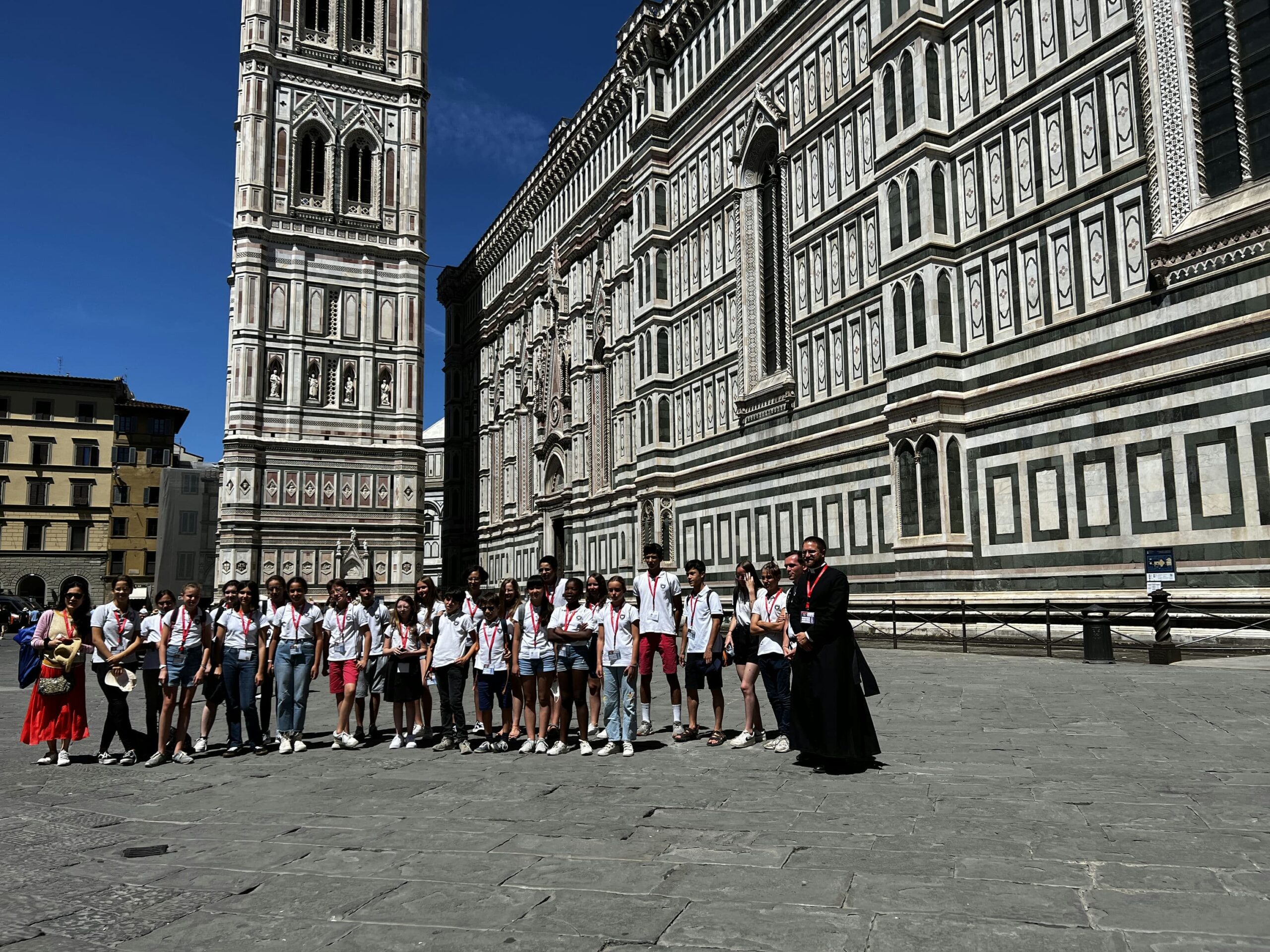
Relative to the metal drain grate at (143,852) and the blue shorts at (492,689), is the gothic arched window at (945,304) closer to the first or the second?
the blue shorts at (492,689)

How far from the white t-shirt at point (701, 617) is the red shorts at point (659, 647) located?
0.56 ft

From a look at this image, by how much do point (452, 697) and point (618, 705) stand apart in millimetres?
1903

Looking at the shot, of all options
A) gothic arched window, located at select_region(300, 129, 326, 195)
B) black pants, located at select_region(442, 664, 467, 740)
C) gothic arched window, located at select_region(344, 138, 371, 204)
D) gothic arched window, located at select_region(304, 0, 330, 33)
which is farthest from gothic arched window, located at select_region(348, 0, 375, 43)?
black pants, located at select_region(442, 664, 467, 740)

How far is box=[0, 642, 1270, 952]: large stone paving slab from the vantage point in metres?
4.05

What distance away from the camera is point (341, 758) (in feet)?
30.7

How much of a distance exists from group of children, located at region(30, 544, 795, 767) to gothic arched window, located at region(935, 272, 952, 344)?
42.4 feet

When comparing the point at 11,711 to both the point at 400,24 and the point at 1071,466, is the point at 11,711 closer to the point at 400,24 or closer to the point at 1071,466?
the point at 1071,466

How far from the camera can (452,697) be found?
32.6 ft

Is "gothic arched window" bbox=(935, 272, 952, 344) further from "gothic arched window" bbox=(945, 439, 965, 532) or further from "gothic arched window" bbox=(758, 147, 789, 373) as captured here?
"gothic arched window" bbox=(758, 147, 789, 373)

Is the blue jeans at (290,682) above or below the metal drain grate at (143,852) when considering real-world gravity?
above

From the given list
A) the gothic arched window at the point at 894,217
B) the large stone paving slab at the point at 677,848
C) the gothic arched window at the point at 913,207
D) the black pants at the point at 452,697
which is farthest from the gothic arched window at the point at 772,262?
the large stone paving slab at the point at 677,848

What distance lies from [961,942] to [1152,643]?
14.5 m

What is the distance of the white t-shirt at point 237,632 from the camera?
9750 millimetres

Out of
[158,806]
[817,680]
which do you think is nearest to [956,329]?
[817,680]
